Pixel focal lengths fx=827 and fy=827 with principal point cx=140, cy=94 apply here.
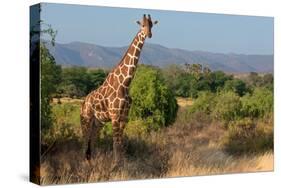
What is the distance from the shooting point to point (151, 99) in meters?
14.0

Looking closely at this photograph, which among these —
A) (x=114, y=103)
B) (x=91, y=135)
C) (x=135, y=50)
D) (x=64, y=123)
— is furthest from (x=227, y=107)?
(x=64, y=123)

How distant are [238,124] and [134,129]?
2184 millimetres

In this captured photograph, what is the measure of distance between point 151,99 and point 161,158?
1.01 metres

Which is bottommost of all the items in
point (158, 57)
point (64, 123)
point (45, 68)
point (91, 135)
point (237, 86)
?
point (91, 135)

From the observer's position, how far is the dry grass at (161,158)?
1300 cm

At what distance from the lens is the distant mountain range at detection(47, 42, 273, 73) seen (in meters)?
13.2

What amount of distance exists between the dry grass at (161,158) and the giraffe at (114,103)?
15 centimetres

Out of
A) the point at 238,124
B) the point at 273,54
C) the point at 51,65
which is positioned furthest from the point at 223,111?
the point at 51,65

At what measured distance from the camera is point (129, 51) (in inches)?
539

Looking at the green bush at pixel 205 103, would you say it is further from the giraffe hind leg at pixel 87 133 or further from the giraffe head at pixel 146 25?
the giraffe hind leg at pixel 87 133

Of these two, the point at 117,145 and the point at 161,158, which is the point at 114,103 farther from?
the point at 161,158

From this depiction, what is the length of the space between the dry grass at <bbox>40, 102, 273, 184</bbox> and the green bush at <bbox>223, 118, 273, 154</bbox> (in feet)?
0.41

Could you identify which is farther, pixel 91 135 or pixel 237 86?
pixel 237 86

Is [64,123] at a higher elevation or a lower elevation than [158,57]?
lower
